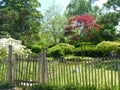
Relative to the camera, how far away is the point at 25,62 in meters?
14.7

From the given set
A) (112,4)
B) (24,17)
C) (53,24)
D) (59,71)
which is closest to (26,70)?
(59,71)

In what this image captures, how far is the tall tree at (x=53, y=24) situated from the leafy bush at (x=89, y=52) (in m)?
18.2

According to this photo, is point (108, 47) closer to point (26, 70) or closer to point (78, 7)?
point (26, 70)

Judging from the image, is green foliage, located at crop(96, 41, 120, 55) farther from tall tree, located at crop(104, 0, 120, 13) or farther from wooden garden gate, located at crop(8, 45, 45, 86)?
wooden garden gate, located at crop(8, 45, 45, 86)

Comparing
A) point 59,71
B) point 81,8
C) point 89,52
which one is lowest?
point 59,71

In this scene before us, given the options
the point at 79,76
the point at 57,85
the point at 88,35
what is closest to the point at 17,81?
the point at 57,85

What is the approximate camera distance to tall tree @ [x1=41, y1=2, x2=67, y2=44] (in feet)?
184

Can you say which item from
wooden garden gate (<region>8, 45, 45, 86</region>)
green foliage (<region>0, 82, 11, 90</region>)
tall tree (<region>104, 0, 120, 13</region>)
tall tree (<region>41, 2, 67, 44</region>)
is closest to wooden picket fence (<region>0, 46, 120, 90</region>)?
wooden garden gate (<region>8, 45, 45, 86</region>)

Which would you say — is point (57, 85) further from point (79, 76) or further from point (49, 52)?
point (49, 52)

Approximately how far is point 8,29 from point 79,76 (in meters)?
27.9

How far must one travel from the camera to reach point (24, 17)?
42719 millimetres

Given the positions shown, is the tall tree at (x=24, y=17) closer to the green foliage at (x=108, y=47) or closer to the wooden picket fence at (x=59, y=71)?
the green foliage at (x=108, y=47)

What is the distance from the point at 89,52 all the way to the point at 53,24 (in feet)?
67.5

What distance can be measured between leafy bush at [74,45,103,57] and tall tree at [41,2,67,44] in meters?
18.2
